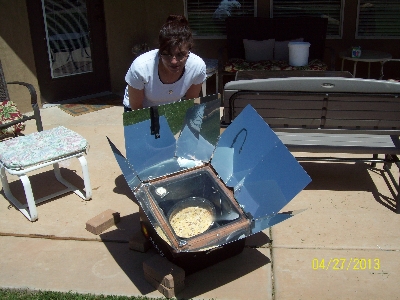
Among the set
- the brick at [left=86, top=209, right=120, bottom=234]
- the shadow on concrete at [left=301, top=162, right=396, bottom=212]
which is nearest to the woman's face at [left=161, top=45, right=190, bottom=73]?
the brick at [left=86, top=209, right=120, bottom=234]

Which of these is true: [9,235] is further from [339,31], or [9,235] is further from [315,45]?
[339,31]

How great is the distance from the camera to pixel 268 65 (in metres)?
6.51

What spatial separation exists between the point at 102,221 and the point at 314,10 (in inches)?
212

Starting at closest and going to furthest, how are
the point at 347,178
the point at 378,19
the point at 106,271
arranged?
the point at 106,271
the point at 347,178
the point at 378,19

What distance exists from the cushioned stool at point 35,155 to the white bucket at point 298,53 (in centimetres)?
383

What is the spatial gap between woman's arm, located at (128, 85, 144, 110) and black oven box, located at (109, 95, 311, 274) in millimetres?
421

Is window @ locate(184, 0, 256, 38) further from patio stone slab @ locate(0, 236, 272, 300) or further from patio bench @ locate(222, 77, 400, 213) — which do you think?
patio stone slab @ locate(0, 236, 272, 300)

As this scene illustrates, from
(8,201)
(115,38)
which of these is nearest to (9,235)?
(8,201)

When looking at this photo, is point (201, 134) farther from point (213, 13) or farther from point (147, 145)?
point (213, 13)

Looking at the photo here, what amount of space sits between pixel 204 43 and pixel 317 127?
416 cm

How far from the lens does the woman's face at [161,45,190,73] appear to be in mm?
2926

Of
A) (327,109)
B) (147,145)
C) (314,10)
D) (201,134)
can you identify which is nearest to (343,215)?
(327,109)

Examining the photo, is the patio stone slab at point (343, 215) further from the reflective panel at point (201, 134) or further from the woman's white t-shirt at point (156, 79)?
the woman's white t-shirt at point (156, 79)

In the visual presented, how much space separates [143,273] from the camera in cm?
294
